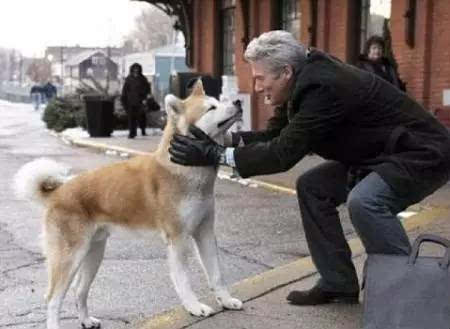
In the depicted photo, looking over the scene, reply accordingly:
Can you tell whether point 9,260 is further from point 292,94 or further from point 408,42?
point 408,42

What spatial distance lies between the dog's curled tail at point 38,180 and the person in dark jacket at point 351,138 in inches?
33.1

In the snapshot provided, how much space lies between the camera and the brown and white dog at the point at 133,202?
468 centimetres

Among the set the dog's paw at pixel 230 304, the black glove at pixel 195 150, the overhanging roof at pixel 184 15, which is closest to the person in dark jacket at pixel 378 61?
the dog's paw at pixel 230 304

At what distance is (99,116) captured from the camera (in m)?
21.3

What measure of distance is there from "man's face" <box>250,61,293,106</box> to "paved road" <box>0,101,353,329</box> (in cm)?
128


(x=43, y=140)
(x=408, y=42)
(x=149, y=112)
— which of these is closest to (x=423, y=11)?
(x=408, y=42)

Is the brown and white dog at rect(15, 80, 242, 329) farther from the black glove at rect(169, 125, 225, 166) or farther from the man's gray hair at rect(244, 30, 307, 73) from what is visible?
the man's gray hair at rect(244, 30, 307, 73)

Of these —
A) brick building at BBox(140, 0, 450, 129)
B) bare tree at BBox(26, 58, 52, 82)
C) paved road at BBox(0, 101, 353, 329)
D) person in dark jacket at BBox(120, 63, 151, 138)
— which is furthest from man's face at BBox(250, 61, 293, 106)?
bare tree at BBox(26, 58, 52, 82)

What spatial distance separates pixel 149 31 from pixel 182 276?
11153 centimetres

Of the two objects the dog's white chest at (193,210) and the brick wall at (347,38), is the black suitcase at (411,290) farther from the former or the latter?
the brick wall at (347,38)

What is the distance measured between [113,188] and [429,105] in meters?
8.26

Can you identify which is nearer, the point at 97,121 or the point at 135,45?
the point at 97,121

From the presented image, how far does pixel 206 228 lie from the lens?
4.95m

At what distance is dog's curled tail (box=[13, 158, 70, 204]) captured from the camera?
4.82m
